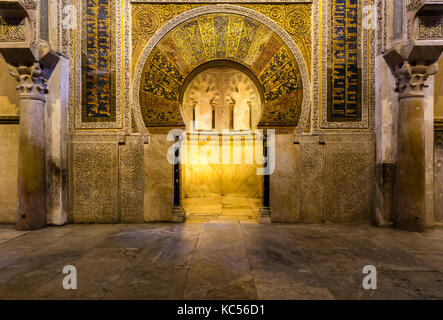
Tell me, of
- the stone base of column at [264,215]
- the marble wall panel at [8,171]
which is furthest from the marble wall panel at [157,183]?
the marble wall panel at [8,171]

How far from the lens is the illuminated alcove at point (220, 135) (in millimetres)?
7516

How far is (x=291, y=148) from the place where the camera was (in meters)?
4.45

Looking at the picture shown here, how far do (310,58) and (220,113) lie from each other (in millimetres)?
3685

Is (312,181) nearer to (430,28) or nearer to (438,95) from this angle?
(438,95)

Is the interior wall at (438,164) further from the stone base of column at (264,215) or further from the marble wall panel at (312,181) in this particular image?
the stone base of column at (264,215)

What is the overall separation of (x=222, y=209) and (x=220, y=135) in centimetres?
271

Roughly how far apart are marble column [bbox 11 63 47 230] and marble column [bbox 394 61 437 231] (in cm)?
593

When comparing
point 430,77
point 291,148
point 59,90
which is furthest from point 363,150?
point 59,90

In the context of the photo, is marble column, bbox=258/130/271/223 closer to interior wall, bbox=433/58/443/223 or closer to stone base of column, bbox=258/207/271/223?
stone base of column, bbox=258/207/271/223

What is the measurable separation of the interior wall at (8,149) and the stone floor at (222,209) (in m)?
3.19

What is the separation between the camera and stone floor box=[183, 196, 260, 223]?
4.82 metres

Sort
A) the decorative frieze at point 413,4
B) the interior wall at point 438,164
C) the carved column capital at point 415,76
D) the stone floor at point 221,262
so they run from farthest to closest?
the interior wall at point 438,164 < the carved column capital at point 415,76 < the decorative frieze at point 413,4 < the stone floor at point 221,262

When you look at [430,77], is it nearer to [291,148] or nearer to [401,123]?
[401,123]
